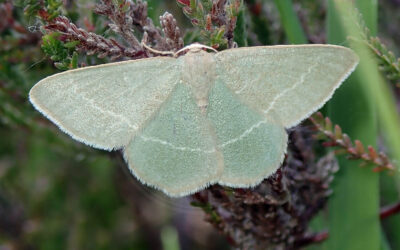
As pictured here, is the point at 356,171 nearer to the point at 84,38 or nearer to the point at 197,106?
the point at 197,106

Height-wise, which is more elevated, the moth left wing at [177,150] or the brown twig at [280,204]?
the moth left wing at [177,150]

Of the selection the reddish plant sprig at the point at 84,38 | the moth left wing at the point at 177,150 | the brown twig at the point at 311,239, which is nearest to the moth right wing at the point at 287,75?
the moth left wing at the point at 177,150

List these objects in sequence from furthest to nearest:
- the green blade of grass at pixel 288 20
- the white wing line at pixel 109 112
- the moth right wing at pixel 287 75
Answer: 1. the green blade of grass at pixel 288 20
2. the white wing line at pixel 109 112
3. the moth right wing at pixel 287 75

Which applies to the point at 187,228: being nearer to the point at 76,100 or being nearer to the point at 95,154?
the point at 95,154

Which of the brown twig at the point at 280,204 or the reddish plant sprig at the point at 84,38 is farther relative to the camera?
the brown twig at the point at 280,204

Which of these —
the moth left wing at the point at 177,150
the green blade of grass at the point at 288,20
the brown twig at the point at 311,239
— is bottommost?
the brown twig at the point at 311,239

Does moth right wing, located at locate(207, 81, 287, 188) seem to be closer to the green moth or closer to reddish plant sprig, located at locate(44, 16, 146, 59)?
the green moth

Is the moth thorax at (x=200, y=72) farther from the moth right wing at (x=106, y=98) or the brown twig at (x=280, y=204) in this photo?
the brown twig at (x=280, y=204)
